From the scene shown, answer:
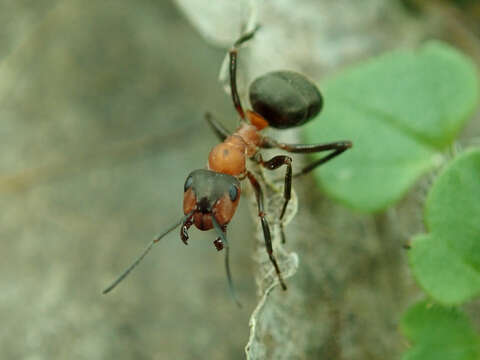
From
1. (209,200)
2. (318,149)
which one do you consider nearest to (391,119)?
(318,149)

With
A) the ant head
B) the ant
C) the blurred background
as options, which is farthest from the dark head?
the ant head

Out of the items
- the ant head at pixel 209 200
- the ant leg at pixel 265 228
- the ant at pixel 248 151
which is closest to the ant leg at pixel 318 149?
the ant at pixel 248 151

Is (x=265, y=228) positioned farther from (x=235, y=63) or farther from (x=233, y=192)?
(x=235, y=63)

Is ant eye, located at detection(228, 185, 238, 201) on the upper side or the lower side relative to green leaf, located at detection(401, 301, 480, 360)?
upper

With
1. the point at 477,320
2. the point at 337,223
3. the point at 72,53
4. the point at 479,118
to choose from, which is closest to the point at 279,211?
the point at 337,223

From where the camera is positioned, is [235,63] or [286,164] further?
[235,63]

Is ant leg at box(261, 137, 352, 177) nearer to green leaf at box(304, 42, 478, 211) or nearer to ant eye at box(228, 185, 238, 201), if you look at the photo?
green leaf at box(304, 42, 478, 211)

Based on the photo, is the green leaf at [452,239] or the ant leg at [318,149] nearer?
the green leaf at [452,239]

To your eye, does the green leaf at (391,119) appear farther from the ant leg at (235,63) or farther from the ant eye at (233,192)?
the ant eye at (233,192)
